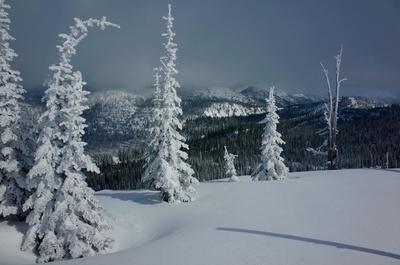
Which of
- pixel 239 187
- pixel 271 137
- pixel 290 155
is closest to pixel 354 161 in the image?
pixel 290 155

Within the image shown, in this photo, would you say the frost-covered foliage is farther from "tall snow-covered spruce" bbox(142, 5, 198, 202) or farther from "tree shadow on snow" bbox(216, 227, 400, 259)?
"tree shadow on snow" bbox(216, 227, 400, 259)

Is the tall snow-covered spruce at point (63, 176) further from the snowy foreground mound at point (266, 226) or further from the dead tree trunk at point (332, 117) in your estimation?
the dead tree trunk at point (332, 117)

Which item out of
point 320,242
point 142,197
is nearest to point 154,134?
point 142,197

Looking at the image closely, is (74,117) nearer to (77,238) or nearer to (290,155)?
(77,238)

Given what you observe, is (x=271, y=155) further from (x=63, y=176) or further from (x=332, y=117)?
(x=63, y=176)

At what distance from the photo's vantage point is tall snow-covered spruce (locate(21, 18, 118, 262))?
17391 millimetres

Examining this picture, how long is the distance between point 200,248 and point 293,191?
35.9 ft

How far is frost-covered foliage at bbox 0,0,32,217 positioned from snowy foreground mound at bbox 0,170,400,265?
199 cm

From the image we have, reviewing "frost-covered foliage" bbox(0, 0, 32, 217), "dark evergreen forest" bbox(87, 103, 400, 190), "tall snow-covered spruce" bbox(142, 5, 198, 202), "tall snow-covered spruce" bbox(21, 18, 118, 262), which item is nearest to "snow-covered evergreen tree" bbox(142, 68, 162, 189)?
"tall snow-covered spruce" bbox(142, 5, 198, 202)

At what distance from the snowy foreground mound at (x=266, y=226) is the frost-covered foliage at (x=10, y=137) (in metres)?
1.99

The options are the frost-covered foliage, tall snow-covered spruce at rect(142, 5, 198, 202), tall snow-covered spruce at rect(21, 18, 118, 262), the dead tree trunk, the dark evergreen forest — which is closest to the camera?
tall snow-covered spruce at rect(21, 18, 118, 262)

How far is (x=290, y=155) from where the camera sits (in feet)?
537

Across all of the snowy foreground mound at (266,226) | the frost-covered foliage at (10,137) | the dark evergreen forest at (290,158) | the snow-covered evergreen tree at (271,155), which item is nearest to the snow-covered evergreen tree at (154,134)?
the snowy foreground mound at (266,226)

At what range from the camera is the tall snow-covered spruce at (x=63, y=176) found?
1739 centimetres
